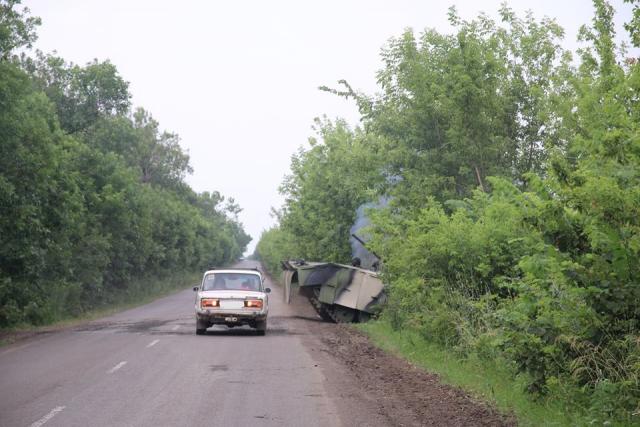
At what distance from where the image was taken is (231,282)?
2289cm

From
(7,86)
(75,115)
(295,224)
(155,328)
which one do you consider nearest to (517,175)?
(155,328)

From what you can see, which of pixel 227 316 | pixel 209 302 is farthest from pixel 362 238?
pixel 209 302

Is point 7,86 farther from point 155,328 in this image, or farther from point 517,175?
point 517,175

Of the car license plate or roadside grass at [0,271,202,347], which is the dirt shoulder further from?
roadside grass at [0,271,202,347]

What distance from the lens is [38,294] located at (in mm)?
28719

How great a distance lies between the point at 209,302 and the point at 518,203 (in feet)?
43.7

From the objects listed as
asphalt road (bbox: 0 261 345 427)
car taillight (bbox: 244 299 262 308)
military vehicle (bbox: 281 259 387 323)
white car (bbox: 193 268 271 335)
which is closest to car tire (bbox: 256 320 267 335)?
white car (bbox: 193 268 271 335)

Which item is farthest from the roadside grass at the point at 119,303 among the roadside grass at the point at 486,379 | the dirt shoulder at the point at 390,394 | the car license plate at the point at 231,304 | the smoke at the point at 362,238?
the smoke at the point at 362,238

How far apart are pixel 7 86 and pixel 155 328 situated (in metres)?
8.22

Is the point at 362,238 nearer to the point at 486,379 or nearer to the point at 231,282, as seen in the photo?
the point at 231,282

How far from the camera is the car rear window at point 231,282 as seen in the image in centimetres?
2269

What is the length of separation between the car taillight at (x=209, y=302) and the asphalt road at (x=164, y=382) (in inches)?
32.4

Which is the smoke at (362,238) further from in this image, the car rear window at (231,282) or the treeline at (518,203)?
the car rear window at (231,282)

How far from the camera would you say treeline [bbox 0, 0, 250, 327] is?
23.0 meters
